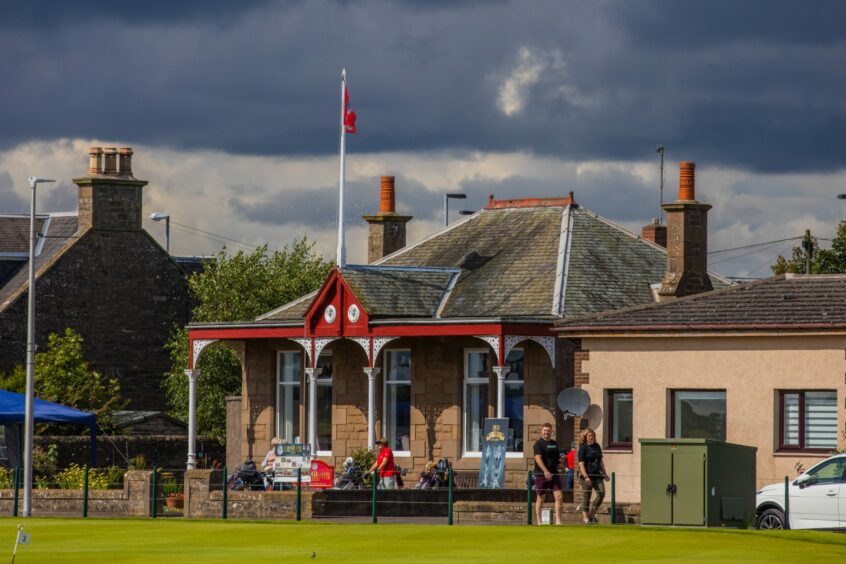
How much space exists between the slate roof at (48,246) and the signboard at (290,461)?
18739 mm

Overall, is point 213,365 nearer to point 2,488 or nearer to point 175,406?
point 175,406

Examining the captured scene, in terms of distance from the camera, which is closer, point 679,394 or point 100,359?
point 679,394

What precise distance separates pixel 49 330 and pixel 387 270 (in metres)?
15.9

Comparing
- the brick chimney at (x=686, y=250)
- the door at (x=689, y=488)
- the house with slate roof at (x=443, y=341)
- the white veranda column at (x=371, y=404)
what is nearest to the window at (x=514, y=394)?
the house with slate roof at (x=443, y=341)

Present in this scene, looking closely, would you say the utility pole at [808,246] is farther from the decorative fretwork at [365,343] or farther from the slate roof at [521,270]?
the decorative fretwork at [365,343]

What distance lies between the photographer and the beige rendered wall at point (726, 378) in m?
36.3

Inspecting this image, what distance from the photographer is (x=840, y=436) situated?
35.7 m

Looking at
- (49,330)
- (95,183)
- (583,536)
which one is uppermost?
(95,183)

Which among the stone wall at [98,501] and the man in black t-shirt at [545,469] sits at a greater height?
the man in black t-shirt at [545,469]

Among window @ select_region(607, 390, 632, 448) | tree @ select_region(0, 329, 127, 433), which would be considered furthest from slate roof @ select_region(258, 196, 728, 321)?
tree @ select_region(0, 329, 127, 433)

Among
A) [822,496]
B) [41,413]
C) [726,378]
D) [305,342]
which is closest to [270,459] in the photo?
[305,342]

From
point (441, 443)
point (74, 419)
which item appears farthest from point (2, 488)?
point (441, 443)

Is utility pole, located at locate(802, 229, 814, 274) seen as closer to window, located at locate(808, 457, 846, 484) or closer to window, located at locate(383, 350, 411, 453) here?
window, located at locate(383, 350, 411, 453)

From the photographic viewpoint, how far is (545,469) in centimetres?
3291
